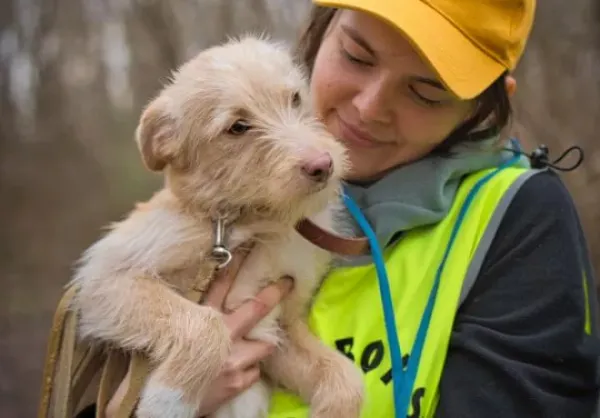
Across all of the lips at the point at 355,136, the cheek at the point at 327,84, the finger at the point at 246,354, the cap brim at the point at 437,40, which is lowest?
the finger at the point at 246,354

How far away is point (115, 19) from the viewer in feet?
7.38

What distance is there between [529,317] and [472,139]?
0.37 meters

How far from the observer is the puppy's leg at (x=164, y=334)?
3.79ft

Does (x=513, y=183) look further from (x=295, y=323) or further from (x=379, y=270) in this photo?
(x=295, y=323)

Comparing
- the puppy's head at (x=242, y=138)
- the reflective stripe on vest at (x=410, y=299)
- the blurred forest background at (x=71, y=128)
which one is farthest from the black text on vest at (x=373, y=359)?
the blurred forest background at (x=71, y=128)

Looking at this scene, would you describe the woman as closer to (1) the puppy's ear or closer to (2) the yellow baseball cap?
(2) the yellow baseball cap

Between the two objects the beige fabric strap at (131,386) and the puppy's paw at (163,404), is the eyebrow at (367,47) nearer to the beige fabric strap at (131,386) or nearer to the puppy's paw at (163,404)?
the beige fabric strap at (131,386)

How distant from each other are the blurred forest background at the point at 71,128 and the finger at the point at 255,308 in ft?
3.39

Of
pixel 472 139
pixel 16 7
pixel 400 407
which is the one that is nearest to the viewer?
pixel 400 407

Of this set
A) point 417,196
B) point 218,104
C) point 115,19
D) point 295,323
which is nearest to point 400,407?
point 295,323

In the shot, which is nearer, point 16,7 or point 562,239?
point 562,239

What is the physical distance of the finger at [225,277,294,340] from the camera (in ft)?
4.13

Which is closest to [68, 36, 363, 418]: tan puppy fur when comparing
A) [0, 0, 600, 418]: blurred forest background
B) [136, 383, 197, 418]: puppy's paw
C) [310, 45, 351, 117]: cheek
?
[136, 383, 197, 418]: puppy's paw

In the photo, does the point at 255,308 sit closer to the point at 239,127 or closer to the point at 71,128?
the point at 239,127
